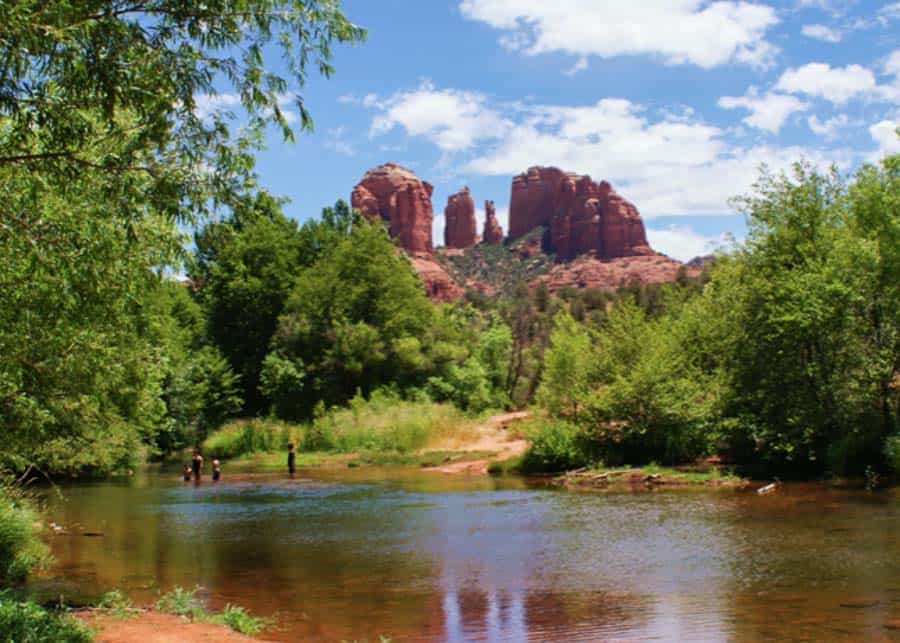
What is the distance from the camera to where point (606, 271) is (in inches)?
6161

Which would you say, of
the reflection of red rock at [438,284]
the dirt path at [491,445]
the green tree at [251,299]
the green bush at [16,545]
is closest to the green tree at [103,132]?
the green bush at [16,545]

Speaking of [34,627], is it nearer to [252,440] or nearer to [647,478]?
[647,478]

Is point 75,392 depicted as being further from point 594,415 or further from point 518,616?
point 594,415

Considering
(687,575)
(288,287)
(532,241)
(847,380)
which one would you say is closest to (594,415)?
(847,380)

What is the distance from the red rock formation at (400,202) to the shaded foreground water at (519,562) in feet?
450

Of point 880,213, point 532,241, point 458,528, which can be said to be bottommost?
point 458,528

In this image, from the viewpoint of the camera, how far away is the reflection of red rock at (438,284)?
140625 millimetres

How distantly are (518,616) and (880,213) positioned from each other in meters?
21.8

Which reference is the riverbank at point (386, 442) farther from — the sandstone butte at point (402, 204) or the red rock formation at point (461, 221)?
the red rock formation at point (461, 221)

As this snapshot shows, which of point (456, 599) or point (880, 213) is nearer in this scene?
point (456, 599)

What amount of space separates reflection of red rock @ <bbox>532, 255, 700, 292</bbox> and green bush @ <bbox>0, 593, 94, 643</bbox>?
142 m

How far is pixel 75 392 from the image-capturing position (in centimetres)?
1325

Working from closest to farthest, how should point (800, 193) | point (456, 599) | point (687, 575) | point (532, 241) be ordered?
1. point (456, 599)
2. point (687, 575)
3. point (800, 193)
4. point (532, 241)

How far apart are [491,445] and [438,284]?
10406 centimetres
